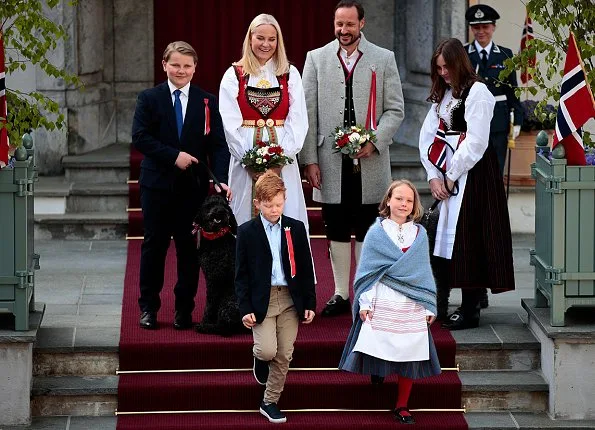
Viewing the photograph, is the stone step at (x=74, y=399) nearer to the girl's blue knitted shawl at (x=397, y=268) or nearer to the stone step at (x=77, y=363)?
the stone step at (x=77, y=363)

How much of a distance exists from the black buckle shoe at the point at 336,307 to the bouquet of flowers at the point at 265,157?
96 centimetres

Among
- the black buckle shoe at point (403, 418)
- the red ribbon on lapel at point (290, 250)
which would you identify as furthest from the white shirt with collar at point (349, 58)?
the black buckle shoe at point (403, 418)

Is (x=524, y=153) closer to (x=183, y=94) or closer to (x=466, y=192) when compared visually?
(x=466, y=192)

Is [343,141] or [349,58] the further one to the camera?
[349,58]

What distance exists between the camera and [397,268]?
Result: 7.57 m

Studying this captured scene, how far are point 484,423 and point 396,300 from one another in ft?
3.06

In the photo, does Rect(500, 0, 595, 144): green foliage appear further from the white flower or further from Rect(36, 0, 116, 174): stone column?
Rect(36, 0, 116, 174): stone column

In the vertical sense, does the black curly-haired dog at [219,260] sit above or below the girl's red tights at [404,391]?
above

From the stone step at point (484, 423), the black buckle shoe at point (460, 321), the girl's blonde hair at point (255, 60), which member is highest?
the girl's blonde hair at point (255, 60)

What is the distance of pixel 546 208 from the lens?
816cm

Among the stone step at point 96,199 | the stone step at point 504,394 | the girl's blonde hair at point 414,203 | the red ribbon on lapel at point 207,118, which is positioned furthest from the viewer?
the stone step at point 96,199

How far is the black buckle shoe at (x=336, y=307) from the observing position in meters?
8.74

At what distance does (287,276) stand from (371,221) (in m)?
1.36

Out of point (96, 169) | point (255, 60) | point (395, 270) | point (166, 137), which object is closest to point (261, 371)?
point (395, 270)
